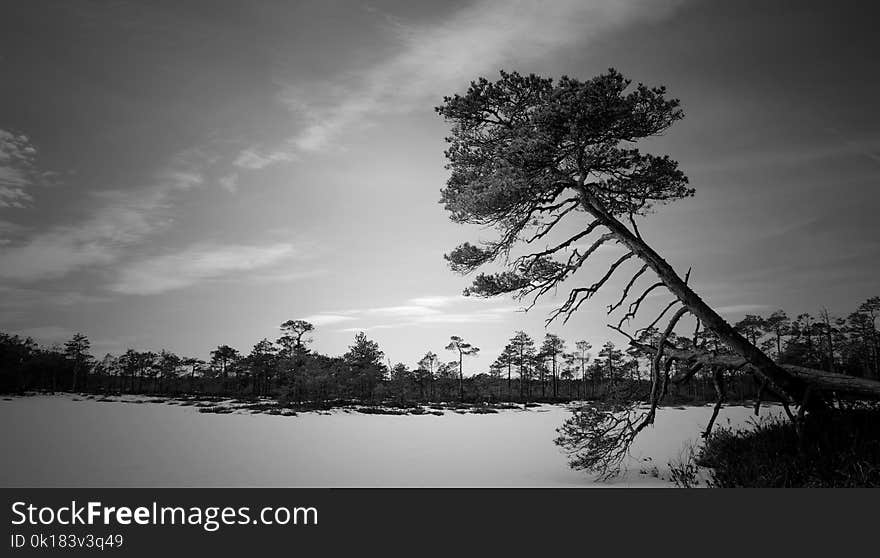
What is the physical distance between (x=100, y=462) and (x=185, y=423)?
12192mm

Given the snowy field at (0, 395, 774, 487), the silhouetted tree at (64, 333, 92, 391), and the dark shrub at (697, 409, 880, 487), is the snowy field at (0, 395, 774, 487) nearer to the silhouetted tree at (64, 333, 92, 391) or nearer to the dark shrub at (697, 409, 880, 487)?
the dark shrub at (697, 409, 880, 487)

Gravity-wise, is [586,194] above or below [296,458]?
above

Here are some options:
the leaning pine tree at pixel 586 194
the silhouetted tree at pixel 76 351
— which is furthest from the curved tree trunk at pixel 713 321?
the silhouetted tree at pixel 76 351

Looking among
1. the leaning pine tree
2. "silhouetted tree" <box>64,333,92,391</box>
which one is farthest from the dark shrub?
"silhouetted tree" <box>64,333,92,391</box>

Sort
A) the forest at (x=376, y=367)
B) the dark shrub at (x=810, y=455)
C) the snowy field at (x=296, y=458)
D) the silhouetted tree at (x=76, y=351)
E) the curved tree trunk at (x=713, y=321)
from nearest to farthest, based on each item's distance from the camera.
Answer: the dark shrub at (x=810, y=455), the curved tree trunk at (x=713, y=321), the snowy field at (x=296, y=458), the forest at (x=376, y=367), the silhouetted tree at (x=76, y=351)

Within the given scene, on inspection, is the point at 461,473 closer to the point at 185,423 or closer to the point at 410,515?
the point at 410,515

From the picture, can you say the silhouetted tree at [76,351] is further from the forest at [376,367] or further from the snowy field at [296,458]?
the snowy field at [296,458]

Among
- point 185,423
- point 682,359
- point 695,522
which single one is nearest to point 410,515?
point 695,522

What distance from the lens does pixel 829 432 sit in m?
7.89

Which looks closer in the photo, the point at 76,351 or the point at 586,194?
the point at 586,194

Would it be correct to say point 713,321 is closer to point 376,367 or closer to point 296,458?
point 296,458

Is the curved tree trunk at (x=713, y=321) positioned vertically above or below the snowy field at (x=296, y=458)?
above

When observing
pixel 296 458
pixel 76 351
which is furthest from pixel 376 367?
pixel 76 351

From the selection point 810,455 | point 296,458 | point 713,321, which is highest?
point 713,321
